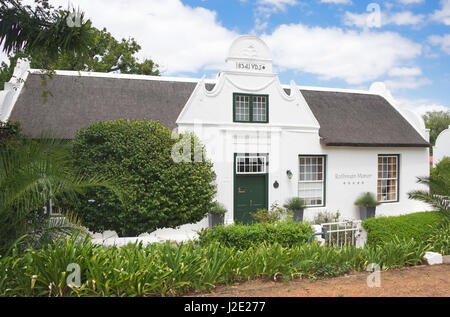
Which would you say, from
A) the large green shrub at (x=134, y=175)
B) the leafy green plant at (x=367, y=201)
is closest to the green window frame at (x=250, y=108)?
the large green shrub at (x=134, y=175)

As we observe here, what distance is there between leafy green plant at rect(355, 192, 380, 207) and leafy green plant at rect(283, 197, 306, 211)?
2.87 metres

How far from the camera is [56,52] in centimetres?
836

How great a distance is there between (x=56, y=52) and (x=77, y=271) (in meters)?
5.42

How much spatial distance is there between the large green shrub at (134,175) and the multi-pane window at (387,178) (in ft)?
30.7

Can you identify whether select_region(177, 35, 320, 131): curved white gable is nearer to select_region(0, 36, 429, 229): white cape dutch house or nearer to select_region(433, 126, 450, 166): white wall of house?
select_region(0, 36, 429, 229): white cape dutch house

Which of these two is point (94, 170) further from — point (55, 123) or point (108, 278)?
point (108, 278)

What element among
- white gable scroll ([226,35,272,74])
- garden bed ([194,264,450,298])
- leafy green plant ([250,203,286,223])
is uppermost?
white gable scroll ([226,35,272,74])

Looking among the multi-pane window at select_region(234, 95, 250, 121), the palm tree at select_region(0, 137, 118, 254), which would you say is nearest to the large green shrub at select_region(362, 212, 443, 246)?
the multi-pane window at select_region(234, 95, 250, 121)

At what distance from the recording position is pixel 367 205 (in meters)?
14.7

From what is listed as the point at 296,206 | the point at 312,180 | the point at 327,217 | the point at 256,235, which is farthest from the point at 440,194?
the point at 256,235

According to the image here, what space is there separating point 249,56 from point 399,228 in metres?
8.01

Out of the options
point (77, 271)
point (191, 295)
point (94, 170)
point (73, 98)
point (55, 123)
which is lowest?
point (191, 295)

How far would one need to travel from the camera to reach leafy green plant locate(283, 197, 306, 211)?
13398 mm
